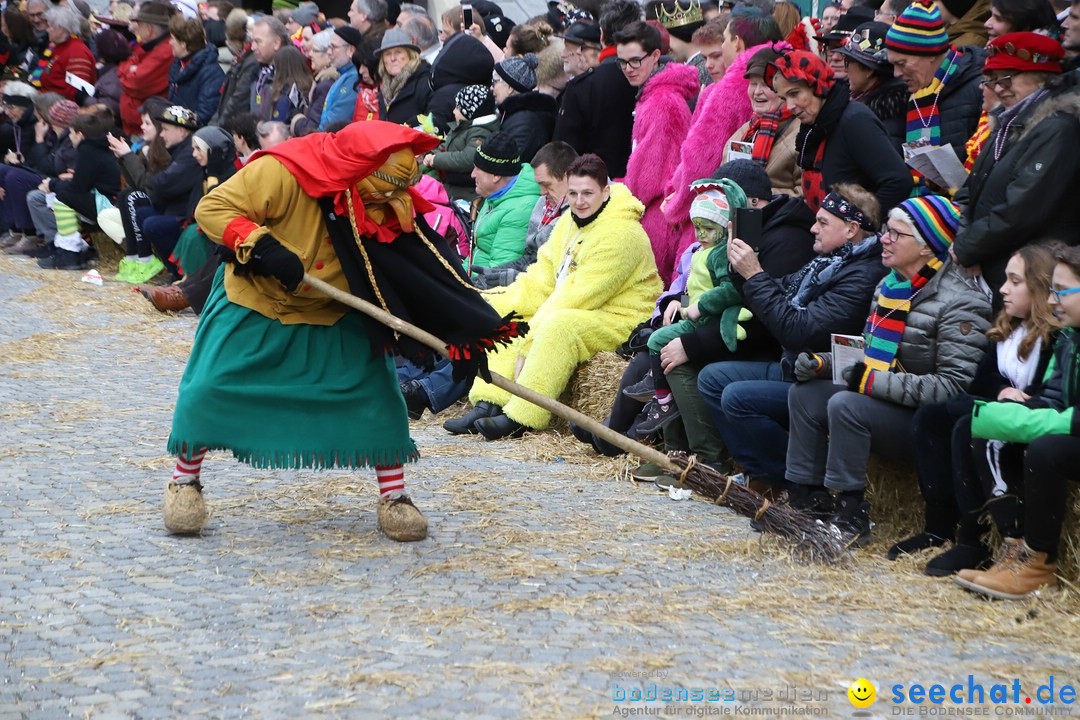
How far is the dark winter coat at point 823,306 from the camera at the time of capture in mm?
6102

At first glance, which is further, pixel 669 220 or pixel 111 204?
pixel 111 204

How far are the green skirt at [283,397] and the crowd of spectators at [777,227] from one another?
70.7 inches

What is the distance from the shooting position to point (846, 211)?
6.22 meters

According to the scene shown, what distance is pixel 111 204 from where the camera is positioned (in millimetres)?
14727

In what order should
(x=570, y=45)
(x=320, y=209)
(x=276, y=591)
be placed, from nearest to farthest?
(x=276, y=591) < (x=320, y=209) < (x=570, y=45)

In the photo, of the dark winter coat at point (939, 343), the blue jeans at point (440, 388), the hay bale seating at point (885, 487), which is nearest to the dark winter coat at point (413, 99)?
the blue jeans at point (440, 388)

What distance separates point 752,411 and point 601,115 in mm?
3814

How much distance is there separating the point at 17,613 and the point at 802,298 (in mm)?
3642

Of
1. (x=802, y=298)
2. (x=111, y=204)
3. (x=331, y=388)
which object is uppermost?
(x=802, y=298)

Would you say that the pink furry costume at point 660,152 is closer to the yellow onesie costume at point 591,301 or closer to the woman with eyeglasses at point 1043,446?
the yellow onesie costume at point 591,301

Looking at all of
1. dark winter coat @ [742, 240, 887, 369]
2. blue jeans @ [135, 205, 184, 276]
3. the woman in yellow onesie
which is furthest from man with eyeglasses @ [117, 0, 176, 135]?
dark winter coat @ [742, 240, 887, 369]

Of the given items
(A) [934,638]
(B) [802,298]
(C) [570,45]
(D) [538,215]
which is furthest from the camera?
(C) [570,45]

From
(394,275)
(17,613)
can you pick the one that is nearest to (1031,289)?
(394,275)

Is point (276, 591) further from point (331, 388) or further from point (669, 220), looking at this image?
point (669, 220)
